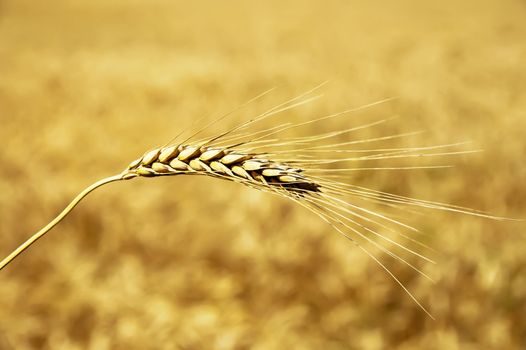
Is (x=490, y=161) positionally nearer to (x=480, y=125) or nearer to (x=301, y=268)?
(x=480, y=125)

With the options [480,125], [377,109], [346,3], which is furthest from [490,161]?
[346,3]

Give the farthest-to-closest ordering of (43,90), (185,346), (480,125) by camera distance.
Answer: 1. (43,90)
2. (480,125)
3. (185,346)

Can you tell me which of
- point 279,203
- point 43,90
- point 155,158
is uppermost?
point 43,90

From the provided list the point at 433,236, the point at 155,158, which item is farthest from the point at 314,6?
the point at 155,158

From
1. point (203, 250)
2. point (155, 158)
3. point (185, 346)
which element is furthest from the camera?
point (203, 250)

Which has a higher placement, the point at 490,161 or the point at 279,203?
the point at 279,203

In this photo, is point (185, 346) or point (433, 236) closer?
point (185, 346)
